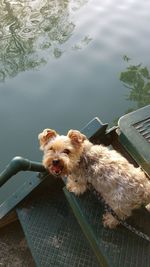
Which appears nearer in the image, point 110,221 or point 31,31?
point 110,221

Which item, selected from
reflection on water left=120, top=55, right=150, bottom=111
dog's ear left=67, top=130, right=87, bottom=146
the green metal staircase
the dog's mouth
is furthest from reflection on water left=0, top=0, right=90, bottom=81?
the dog's mouth

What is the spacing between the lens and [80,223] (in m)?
4.66

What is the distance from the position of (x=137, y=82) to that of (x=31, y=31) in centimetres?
297

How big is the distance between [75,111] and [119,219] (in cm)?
318

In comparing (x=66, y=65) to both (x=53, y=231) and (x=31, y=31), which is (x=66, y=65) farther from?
(x=53, y=231)

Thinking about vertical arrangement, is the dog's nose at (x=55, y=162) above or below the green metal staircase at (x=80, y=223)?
above

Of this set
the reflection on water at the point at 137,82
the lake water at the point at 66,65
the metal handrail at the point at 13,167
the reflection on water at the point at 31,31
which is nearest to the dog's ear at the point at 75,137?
the metal handrail at the point at 13,167

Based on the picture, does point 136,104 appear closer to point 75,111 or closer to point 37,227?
point 75,111

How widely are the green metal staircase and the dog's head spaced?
2.48 ft

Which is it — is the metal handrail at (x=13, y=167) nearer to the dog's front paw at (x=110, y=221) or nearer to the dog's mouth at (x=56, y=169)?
the dog's mouth at (x=56, y=169)

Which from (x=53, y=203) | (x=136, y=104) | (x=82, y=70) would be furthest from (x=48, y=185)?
(x=82, y=70)

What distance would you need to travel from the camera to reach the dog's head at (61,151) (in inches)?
161

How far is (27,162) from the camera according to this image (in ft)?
14.8

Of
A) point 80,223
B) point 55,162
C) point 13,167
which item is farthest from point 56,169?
point 80,223
